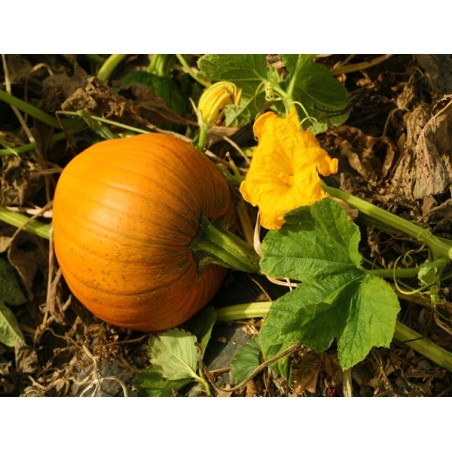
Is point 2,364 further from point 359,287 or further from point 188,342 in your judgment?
point 359,287

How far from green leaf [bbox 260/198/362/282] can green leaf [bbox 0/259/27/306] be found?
903 millimetres

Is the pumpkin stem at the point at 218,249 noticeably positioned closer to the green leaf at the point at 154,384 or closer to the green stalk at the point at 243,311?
the green stalk at the point at 243,311

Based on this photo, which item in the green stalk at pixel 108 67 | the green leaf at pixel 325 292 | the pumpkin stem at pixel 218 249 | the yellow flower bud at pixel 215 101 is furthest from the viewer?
the green stalk at pixel 108 67

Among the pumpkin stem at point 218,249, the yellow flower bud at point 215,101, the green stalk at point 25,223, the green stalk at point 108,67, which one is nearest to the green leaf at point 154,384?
the pumpkin stem at point 218,249

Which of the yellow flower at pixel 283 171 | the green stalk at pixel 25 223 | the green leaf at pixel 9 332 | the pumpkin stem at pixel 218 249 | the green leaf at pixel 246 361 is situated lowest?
the green leaf at pixel 9 332

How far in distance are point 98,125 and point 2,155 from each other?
0.35 metres

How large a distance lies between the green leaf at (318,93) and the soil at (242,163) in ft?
0.26

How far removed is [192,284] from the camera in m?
1.69

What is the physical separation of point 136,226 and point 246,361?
1.48ft

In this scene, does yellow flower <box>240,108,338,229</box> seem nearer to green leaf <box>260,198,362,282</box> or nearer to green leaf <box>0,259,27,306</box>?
green leaf <box>260,198,362,282</box>

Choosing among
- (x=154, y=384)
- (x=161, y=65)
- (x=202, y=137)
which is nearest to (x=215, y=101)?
(x=202, y=137)

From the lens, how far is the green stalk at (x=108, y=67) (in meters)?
2.09

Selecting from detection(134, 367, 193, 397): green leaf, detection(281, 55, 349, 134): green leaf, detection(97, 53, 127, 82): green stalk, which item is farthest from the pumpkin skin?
detection(97, 53, 127, 82): green stalk

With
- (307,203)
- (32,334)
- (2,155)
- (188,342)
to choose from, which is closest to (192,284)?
(188,342)
